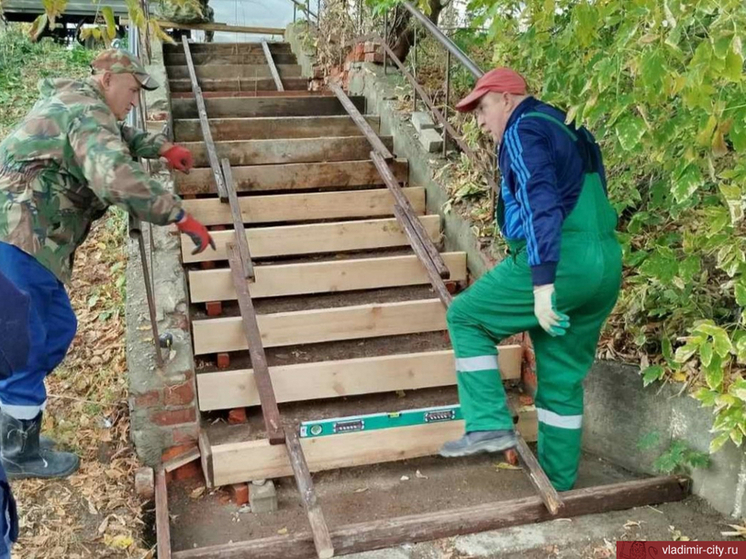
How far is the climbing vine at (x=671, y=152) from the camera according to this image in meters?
2.09

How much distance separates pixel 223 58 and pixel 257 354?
675 cm

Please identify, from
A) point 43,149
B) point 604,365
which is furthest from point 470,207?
point 43,149

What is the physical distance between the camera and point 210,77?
856cm

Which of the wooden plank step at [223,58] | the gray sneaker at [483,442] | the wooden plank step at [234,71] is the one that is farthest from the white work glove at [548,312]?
the wooden plank step at [223,58]

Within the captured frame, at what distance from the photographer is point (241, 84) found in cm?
830

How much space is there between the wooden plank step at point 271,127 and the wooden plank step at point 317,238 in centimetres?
142

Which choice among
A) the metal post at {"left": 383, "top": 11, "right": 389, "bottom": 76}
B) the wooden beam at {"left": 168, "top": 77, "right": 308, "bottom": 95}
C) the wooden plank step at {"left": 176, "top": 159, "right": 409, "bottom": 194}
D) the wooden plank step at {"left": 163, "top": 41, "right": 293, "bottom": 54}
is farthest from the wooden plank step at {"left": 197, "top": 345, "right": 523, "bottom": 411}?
the wooden plank step at {"left": 163, "top": 41, "right": 293, "bottom": 54}

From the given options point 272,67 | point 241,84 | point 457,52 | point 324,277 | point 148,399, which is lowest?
point 148,399

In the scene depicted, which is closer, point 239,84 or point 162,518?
point 162,518

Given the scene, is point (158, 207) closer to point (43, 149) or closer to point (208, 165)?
point (43, 149)

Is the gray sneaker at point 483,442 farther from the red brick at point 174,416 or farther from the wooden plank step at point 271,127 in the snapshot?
the wooden plank step at point 271,127

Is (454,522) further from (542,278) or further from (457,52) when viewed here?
(457,52)

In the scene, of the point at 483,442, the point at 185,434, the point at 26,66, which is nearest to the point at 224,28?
the point at 26,66

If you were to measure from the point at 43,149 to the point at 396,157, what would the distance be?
3304mm
